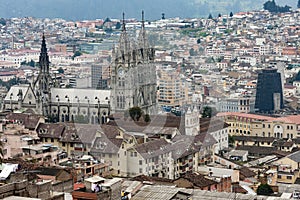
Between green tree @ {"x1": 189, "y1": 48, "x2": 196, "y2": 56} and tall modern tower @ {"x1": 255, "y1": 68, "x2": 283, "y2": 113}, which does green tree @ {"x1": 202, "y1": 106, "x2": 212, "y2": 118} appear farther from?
green tree @ {"x1": 189, "y1": 48, "x2": 196, "y2": 56}

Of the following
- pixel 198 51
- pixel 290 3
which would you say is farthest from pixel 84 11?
pixel 198 51

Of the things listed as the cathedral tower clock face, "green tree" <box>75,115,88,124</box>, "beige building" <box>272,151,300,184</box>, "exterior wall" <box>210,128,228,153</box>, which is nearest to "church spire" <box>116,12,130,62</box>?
the cathedral tower clock face

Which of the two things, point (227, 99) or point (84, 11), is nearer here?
point (227, 99)

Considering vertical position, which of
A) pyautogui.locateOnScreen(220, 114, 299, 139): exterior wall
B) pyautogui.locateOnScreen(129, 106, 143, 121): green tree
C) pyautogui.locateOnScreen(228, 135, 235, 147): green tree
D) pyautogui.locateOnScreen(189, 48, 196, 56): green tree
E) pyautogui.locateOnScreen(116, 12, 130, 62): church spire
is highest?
pyautogui.locateOnScreen(189, 48, 196, 56): green tree

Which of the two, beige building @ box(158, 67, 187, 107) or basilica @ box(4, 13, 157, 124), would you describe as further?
beige building @ box(158, 67, 187, 107)

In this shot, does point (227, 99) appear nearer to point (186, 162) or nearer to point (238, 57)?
point (186, 162)

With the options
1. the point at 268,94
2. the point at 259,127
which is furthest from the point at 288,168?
the point at 268,94
